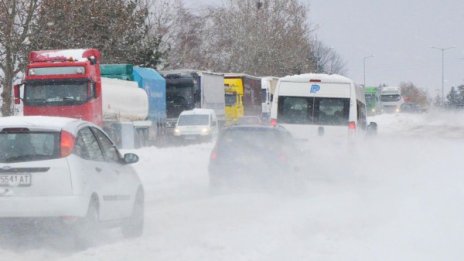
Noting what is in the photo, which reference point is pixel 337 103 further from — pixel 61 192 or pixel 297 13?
pixel 297 13

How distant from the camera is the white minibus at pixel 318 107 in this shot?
23156 millimetres

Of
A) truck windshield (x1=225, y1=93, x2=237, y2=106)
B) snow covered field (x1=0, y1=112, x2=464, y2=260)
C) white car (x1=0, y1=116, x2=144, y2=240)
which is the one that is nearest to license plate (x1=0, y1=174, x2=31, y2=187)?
white car (x1=0, y1=116, x2=144, y2=240)

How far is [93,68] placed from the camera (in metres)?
29.5

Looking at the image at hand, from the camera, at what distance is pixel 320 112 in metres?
23.3

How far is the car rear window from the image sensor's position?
941 centimetres

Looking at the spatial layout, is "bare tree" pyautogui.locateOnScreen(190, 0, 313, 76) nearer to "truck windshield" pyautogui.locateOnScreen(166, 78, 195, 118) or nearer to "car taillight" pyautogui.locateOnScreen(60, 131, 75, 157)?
"truck windshield" pyautogui.locateOnScreen(166, 78, 195, 118)

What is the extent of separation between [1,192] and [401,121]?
6976 cm

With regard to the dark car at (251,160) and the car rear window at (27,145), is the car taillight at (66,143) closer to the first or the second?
the car rear window at (27,145)

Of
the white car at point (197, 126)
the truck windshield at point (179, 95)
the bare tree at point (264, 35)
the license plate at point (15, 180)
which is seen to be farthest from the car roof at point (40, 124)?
the bare tree at point (264, 35)

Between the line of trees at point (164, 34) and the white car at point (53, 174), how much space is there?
30080 mm

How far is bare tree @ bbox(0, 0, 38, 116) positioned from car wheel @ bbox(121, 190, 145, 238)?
28778 mm

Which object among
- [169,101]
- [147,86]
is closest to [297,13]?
[169,101]

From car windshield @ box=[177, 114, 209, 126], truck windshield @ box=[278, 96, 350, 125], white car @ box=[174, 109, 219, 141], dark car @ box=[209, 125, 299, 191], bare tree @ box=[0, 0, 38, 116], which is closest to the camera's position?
dark car @ box=[209, 125, 299, 191]

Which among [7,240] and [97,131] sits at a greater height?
[97,131]
